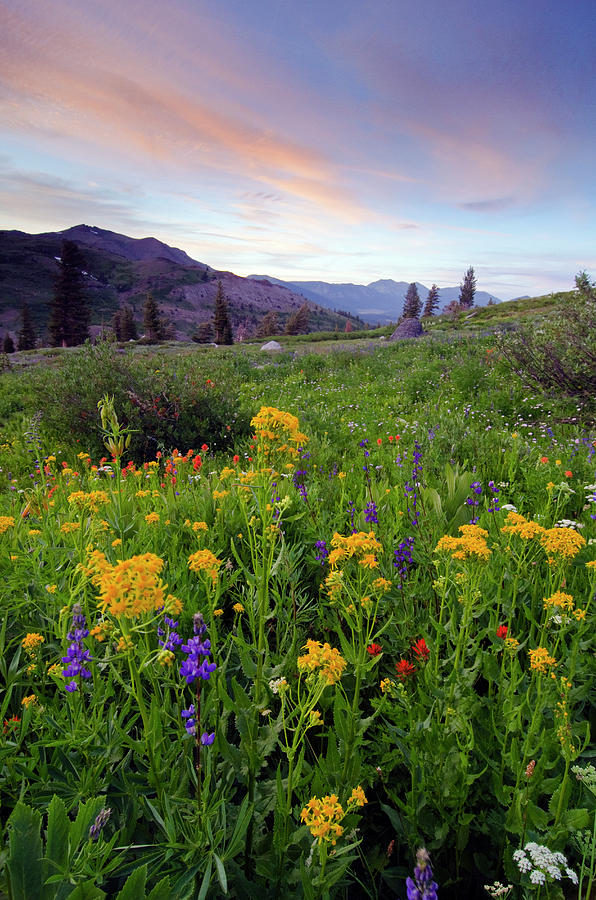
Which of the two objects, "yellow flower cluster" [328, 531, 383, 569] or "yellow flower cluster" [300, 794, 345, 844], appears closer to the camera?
"yellow flower cluster" [300, 794, 345, 844]

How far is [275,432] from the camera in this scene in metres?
2.17

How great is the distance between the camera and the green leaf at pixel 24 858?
101cm

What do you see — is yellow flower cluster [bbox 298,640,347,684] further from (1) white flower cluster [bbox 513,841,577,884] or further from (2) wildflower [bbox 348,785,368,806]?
(1) white flower cluster [bbox 513,841,577,884]

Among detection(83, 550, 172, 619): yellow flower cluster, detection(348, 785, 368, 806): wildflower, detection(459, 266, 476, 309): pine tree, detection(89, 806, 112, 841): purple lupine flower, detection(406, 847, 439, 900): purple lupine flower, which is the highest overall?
detection(459, 266, 476, 309): pine tree

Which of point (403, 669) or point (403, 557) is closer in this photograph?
point (403, 669)

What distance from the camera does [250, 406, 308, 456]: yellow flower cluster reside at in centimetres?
212

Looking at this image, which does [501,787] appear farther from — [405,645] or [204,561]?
[204,561]

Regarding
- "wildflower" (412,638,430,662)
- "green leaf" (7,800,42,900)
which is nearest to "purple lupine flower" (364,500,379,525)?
"wildflower" (412,638,430,662)

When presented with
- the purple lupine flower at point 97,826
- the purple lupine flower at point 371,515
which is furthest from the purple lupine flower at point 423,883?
the purple lupine flower at point 371,515

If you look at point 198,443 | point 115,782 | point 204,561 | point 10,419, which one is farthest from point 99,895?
point 10,419

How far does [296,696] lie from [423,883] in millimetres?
1621

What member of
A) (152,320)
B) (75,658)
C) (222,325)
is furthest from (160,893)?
(222,325)

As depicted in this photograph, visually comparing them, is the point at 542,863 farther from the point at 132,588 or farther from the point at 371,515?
the point at 371,515

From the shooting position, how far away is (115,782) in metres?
1.61
